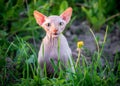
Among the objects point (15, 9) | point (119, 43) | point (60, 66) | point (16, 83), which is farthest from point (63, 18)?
point (119, 43)

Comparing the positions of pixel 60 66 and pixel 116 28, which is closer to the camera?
pixel 60 66

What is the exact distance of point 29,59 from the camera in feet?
17.6

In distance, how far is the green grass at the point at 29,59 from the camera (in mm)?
4930

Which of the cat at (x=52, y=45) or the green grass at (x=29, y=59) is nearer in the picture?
the green grass at (x=29, y=59)

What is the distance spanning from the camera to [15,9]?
267 inches

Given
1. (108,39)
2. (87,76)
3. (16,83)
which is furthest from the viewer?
(108,39)

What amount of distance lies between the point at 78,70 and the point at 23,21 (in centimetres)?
212

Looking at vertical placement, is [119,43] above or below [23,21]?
below

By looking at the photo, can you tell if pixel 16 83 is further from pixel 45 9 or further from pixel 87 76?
pixel 45 9

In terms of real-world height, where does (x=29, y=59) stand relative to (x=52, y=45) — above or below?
below

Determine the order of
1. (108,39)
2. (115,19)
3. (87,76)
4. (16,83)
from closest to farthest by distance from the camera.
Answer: (87,76) < (16,83) < (108,39) < (115,19)

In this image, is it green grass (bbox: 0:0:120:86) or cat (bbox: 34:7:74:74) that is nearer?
green grass (bbox: 0:0:120:86)

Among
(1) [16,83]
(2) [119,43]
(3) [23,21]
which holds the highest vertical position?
(3) [23,21]

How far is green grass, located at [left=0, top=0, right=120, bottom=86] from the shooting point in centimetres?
493
